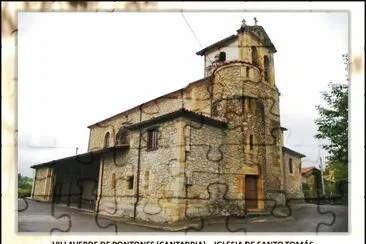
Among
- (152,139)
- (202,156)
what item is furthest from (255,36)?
(152,139)

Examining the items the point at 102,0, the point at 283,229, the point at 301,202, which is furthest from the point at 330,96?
the point at 102,0

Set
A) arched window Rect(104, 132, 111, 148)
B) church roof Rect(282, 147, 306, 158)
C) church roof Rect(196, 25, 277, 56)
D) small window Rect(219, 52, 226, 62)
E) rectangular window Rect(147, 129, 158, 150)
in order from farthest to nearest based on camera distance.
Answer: rectangular window Rect(147, 129, 158, 150) → arched window Rect(104, 132, 111, 148) → small window Rect(219, 52, 226, 62) → church roof Rect(282, 147, 306, 158) → church roof Rect(196, 25, 277, 56)

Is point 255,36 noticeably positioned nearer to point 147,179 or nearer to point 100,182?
point 147,179

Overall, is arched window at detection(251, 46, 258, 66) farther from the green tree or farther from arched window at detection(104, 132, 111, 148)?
arched window at detection(104, 132, 111, 148)

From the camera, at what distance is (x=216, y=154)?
4523mm

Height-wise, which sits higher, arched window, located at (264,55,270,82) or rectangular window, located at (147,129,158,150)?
arched window, located at (264,55,270,82)

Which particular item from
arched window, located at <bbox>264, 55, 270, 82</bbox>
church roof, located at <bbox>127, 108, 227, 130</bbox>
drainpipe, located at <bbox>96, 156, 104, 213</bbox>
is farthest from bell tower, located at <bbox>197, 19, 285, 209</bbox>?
drainpipe, located at <bbox>96, 156, 104, 213</bbox>

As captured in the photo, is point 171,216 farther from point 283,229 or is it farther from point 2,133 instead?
point 2,133

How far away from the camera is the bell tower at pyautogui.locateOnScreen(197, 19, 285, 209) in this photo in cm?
450

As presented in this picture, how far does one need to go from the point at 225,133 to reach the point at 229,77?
3.07 feet

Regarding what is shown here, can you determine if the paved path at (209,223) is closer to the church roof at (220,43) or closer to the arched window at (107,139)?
the arched window at (107,139)

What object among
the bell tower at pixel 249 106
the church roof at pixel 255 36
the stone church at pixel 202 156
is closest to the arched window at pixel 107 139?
the stone church at pixel 202 156

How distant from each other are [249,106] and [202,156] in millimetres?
947

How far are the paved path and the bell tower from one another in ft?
0.98
